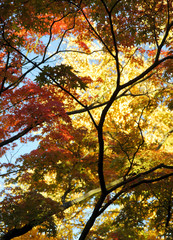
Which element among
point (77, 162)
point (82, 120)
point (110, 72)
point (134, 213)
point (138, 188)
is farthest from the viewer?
point (110, 72)

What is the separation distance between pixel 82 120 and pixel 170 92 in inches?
212

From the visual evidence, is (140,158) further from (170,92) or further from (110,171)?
(170,92)

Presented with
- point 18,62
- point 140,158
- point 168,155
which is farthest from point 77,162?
point 18,62

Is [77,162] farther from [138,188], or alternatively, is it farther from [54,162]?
[138,188]

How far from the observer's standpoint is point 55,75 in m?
4.62

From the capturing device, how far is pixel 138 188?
24.0ft

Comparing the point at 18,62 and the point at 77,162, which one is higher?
the point at 18,62

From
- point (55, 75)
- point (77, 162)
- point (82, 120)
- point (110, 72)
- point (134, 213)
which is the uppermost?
point (110, 72)

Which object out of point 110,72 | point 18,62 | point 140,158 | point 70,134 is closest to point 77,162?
point 70,134

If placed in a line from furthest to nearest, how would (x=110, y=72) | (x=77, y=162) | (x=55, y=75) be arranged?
(x=110, y=72)
(x=77, y=162)
(x=55, y=75)

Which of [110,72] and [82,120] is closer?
[82,120]

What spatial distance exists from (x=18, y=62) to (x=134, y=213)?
→ 609 cm

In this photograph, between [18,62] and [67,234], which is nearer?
[18,62]

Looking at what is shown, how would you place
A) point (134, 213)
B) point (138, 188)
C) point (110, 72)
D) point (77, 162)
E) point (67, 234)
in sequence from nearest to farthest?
point (138, 188) → point (134, 213) → point (77, 162) → point (67, 234) → point (110, 72)
